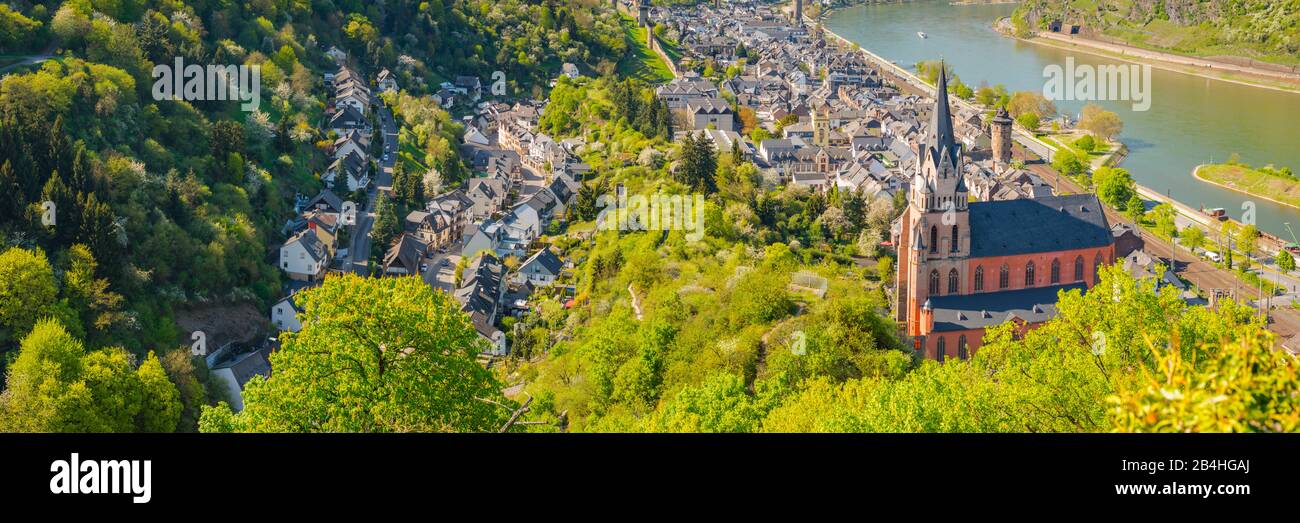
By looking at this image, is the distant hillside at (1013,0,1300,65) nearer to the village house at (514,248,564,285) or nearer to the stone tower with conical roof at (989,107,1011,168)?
the stone tower with conical roof at (989,107,1011,168)

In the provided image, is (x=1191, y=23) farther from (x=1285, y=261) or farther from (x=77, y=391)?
(x=77, y=391)

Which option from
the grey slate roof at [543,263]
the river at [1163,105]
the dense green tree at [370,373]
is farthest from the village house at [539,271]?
the river at [1163,105]

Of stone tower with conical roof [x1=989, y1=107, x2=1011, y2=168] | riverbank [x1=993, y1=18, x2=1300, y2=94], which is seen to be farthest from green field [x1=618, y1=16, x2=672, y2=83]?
riverbank [x1=993, y1=18, x2=1300, y2=94]

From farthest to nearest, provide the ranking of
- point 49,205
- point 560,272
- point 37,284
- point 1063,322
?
point 560,272, point 49,205, point 37,284, point 1063,322

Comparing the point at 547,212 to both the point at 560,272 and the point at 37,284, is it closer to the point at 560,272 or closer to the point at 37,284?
the point at 560,272

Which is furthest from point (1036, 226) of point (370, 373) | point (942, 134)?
point (370, 373)

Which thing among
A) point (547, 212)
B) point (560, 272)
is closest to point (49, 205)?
point (560, 272)
